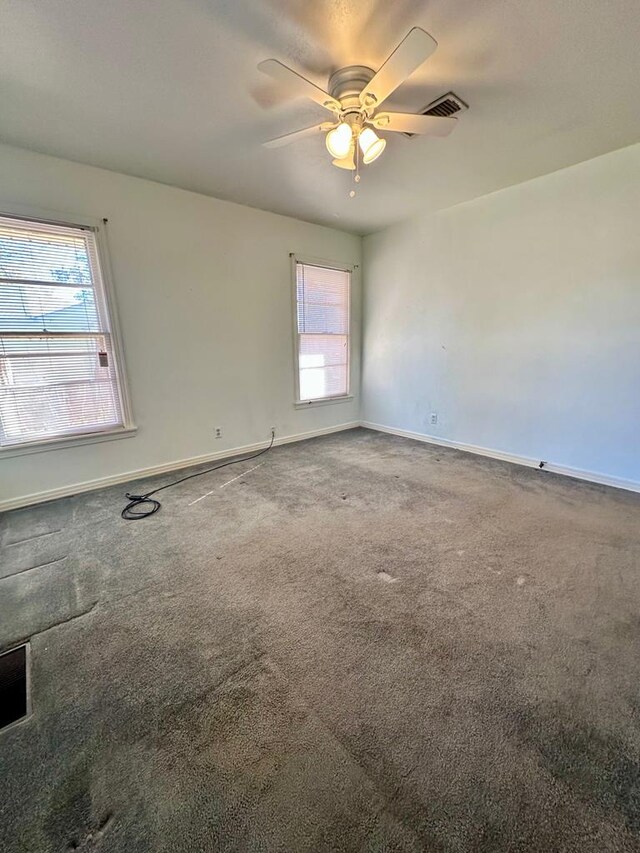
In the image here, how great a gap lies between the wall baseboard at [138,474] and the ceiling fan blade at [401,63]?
3.23 meters

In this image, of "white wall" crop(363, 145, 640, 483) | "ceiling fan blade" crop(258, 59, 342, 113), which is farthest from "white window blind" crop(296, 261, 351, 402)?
"ceiling fan blade" crop(258, 59, 342, 113)

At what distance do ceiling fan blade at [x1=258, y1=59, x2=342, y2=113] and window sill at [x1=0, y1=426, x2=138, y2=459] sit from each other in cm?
283

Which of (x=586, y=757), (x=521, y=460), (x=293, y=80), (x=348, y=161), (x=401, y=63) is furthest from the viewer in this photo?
(x=521, y=460)

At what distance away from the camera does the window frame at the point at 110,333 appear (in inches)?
104

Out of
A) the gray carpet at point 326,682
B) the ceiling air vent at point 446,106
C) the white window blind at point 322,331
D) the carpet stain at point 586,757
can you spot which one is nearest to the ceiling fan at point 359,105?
the ceiling air vent at point 446,106

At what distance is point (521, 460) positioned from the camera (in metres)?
Answer: 3.66

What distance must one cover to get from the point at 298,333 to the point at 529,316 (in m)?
2.51

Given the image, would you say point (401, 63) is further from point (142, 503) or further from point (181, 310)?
point (142, 503)

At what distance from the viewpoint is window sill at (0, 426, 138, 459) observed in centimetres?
276

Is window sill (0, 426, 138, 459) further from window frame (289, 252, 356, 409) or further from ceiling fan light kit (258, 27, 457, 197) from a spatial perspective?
ceiling fan light kit (258, 27, 457, 197)

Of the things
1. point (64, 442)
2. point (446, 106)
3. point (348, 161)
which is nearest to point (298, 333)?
point (348, 161)

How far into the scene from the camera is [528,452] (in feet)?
11.9

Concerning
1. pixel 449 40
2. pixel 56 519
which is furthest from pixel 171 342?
pixel 449 40

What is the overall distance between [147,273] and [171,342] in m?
0.63
